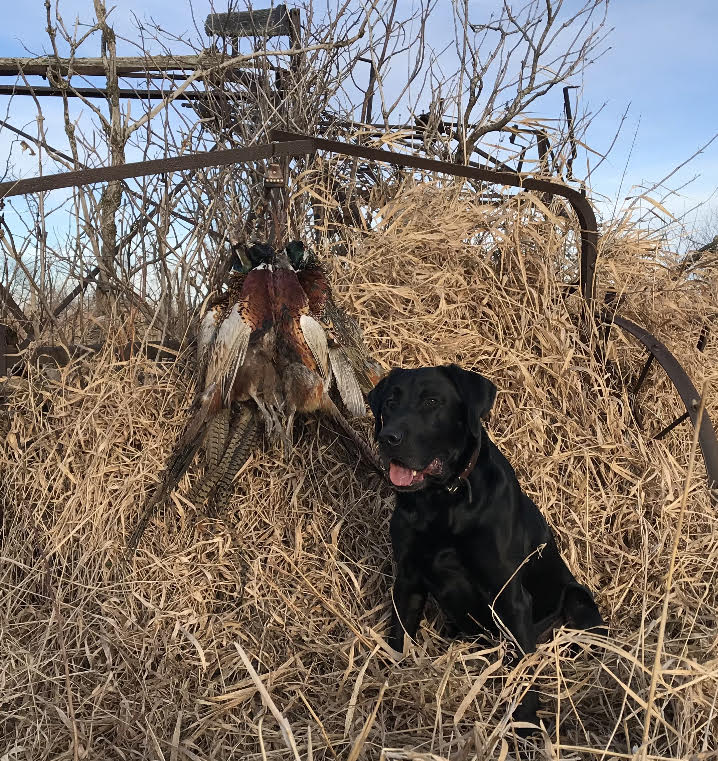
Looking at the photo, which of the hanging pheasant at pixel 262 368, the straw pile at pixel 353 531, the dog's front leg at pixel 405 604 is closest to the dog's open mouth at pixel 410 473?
the dog's front leg at pixel 405 604

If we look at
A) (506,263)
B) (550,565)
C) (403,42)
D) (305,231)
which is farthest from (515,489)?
(403,42)

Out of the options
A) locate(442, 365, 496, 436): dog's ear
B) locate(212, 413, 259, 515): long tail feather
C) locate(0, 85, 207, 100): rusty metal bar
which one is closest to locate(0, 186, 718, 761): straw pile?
locate(212, 413, 259, 515): long tail feather

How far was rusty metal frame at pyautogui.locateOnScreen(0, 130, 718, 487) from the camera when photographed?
8.90 feet

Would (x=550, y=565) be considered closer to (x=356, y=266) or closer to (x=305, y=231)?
(x=356, y=266)

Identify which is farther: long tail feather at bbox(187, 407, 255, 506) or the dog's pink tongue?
long tail feather at bbox(187, 407, 255, 506)

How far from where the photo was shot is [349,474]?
309 cm

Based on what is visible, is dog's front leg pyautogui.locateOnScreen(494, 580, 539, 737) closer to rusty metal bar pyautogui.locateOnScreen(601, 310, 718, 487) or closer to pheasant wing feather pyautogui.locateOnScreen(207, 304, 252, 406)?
rusty metal bar pyautogui.locateOnScreen(601, 310, 718, 487)

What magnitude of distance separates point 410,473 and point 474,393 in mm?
339

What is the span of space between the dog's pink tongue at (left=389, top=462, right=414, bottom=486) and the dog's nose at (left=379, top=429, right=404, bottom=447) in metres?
0.10

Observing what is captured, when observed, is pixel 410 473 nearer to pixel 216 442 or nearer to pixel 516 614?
pixel 516 614

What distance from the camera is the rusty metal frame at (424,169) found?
2.71 meters

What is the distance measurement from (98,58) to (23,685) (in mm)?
5350

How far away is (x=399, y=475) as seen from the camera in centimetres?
229

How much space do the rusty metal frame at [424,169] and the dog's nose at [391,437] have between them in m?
1.28
